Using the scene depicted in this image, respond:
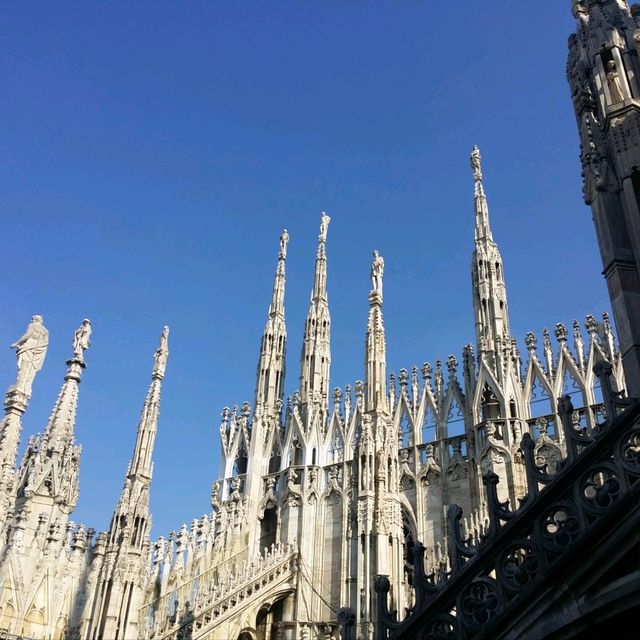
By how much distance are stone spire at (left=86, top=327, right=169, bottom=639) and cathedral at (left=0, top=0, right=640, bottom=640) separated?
3 cm

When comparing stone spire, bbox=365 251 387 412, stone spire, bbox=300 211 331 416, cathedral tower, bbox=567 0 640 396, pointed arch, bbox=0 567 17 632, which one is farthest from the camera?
stone spire, bbox=300 211 331 416

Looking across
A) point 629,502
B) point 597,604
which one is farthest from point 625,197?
point 597,604

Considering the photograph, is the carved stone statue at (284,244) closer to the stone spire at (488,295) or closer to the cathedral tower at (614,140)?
the stone spire at (488,295)

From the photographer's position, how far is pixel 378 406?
19531 millimetres

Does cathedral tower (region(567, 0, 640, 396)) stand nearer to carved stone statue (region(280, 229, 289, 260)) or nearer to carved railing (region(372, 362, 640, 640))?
carved railing (region(372, 362, 640, 640))

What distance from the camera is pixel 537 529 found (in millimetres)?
5777

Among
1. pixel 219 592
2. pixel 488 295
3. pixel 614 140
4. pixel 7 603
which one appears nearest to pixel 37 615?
pixel 7 603

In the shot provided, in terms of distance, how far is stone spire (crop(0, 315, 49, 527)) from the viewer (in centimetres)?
1395

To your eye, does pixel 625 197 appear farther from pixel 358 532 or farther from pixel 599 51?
pixel 358 532

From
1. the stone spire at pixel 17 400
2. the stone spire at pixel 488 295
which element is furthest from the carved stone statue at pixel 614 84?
the stone spire at pixel 488 295

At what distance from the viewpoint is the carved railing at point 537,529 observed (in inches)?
215

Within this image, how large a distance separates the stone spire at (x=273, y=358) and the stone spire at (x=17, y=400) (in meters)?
10.1

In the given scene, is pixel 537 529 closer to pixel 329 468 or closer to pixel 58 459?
pixel 58 459

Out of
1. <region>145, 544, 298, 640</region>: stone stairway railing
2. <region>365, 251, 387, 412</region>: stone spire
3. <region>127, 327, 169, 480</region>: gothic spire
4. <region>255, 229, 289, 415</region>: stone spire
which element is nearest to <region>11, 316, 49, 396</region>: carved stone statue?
<region>127, 327, 169, 480</region>: gothic spire
